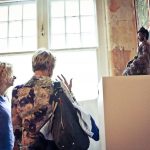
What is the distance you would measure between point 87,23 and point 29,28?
55cm

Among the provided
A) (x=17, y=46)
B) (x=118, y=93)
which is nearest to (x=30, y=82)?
(x=118, y=93)

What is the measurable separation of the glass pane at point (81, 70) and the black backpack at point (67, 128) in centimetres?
89

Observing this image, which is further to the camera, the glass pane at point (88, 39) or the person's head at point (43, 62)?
the glass pane at point (88, 39)

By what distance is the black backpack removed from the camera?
5.50ft

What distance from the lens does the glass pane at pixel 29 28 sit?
303 cm

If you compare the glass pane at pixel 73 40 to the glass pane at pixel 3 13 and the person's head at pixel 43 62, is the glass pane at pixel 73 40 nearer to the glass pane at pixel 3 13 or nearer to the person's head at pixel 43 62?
the glass pane at pixel 3 13

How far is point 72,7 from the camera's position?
3.09 metres

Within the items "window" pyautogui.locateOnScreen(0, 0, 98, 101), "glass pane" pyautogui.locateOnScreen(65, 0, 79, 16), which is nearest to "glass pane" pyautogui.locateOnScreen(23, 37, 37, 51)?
"window" pyautogui.locateOnScreen(0, 0, 98, 101)

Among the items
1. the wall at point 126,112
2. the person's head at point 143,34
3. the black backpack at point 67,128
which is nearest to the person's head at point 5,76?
the black backpack at point 67,128

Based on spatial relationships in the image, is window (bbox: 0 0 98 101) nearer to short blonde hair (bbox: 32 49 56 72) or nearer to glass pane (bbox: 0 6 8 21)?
glass pane (bbox: 0 6 8 21)

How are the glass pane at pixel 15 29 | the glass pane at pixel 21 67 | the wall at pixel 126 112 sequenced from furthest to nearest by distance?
1. the glass pane at pixel 15 29
2. the glass pane at pixel 21 67
3. the wall at pixel 126 112

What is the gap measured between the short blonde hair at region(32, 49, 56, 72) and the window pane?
1092mm

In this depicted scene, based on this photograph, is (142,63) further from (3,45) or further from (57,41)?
(3,45)

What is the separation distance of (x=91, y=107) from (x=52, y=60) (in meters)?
0.64
